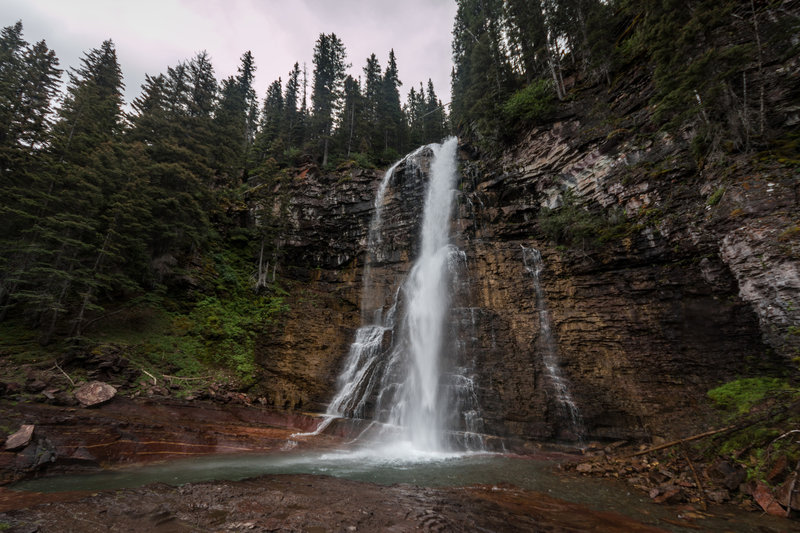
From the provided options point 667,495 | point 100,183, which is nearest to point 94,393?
point 100,183

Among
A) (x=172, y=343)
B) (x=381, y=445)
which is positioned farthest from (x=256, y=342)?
(x=381, y=445)

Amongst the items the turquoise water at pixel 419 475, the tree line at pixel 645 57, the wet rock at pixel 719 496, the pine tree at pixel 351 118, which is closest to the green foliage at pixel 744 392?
the wet rock at pixel 719 496

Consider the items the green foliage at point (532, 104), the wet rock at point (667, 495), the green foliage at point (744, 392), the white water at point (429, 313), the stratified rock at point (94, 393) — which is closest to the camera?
the wet rock at point (667, 495)

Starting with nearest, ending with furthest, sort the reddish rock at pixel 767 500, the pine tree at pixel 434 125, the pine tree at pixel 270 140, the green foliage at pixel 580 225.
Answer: the reddish rock at pixel 767 500
the green foliage at pixel 580 225
the pine tree at pixel 270 140
the pine tree at pixel 434 125

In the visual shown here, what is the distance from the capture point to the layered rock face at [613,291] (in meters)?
8.74

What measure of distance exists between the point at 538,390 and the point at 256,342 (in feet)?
43.5

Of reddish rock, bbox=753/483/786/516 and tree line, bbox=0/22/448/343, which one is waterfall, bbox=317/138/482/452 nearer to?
reddish rock, bbox=753/483/786/516

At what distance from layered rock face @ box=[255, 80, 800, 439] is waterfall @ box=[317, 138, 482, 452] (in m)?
0.71

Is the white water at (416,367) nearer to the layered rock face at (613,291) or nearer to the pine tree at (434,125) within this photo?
the layered rock face at (613,291)

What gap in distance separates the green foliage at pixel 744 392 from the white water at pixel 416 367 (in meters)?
7.03

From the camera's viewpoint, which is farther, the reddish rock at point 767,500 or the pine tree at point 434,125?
the pine tree at point 434,125

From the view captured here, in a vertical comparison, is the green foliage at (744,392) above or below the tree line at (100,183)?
below

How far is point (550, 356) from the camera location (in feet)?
39.1

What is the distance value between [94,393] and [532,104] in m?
24.0
